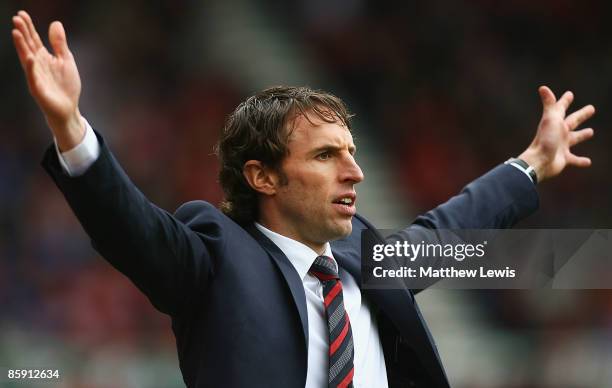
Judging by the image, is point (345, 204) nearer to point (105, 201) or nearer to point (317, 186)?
point (317, 186)

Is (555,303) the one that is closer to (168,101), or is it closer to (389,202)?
(389,202)

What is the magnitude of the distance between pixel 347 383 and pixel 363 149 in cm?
438

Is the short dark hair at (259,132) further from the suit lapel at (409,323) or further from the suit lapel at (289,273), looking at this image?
the suit lapel at (409,323)

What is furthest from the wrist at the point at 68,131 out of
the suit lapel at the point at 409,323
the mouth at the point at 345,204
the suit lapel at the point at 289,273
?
the suit lapel at the point at 409,323

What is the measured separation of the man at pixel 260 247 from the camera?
6.11 feet

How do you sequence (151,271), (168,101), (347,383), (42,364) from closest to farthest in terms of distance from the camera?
(151,271)
(347,383)
(42,364)
(168,101)

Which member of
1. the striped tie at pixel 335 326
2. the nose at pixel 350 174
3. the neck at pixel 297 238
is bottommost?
the striped tie at pixel 335 326

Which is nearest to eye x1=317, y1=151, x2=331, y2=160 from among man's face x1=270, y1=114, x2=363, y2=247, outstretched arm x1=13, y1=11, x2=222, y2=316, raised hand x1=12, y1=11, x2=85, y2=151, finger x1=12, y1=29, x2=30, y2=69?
man's face x1=270, y1=114, x2=363, y2=247

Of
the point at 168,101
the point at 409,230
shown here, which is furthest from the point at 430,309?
the point at 409,230

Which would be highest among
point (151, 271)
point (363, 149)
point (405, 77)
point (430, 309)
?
point (405, 77)

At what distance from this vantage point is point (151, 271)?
1.99m

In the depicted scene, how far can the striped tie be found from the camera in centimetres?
222

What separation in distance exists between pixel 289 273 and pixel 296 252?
0.12 meters

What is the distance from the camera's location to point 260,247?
2.30 meters
